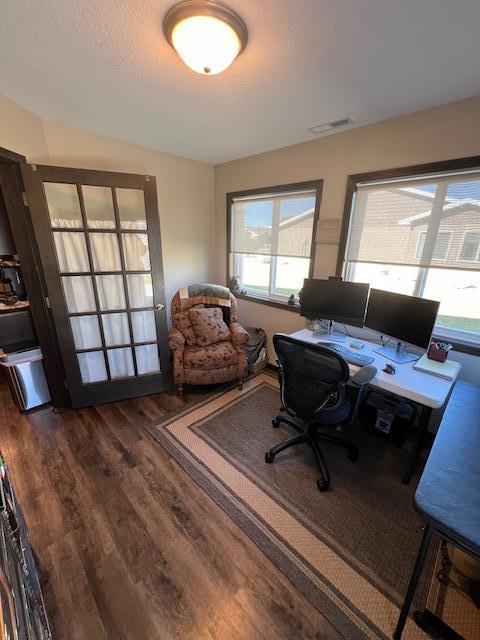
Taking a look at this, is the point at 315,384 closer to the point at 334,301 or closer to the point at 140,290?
the point at 334,301

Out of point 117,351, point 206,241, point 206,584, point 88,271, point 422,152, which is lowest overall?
point 206,584

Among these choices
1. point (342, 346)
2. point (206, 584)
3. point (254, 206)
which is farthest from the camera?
point (254, 206)

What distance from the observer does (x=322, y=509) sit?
1.61 metres

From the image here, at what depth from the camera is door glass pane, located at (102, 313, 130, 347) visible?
2518mm

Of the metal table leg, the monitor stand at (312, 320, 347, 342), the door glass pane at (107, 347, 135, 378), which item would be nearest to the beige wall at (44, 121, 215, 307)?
the door glass pane at (107, 347, 135, 378)

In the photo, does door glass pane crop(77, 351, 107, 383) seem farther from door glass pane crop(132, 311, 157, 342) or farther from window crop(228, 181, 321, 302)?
window crop(228, 181, 321, 302)

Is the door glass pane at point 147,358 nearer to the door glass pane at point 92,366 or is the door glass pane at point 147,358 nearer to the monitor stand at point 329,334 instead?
the door glass pane at point 92,366

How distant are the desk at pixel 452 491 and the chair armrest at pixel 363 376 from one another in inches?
17.0

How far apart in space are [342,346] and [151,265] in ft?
6.23

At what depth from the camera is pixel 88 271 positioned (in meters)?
2.32

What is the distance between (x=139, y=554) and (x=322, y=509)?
108cm

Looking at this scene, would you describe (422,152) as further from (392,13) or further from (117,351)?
(117,351)

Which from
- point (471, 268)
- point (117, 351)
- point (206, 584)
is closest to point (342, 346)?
point (471, 268)

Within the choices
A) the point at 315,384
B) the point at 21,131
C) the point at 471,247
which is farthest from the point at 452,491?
the point at 21,131
